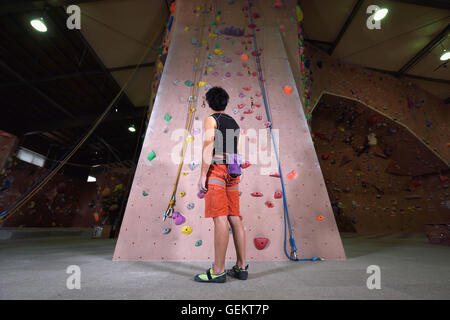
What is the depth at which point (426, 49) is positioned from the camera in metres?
4.09

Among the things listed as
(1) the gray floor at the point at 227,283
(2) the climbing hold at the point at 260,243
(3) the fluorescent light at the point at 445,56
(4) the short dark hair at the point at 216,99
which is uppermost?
(3) the fluorescent light at the point at 445,56

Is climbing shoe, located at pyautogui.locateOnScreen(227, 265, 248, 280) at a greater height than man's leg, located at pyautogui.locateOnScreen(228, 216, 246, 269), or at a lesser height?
lesser

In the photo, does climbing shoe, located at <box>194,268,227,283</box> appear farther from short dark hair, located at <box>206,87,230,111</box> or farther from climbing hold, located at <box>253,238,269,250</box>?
short dark hair, located at <box>206,87,230,111</box>

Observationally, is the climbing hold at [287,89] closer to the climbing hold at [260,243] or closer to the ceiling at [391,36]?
the climbing hold at [260,243]

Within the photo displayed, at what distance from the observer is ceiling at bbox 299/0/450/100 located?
3.44 m

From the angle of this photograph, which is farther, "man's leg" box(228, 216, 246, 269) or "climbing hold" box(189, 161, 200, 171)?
"climbing hold" box(189, 161, 200, 171)

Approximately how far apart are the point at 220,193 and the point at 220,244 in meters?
0.26

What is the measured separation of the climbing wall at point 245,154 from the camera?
168 cm

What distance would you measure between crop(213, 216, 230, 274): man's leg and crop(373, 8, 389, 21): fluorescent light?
4.34 m

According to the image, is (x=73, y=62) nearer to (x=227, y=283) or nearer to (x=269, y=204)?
(x=269, y=204)

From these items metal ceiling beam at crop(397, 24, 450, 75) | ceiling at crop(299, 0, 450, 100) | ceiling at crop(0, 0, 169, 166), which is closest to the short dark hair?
ceiling at crop(0, 0, 169, 166)

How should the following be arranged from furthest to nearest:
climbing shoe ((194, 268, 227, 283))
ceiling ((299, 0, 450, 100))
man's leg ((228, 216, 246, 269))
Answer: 1. ceiling ((299, 0, 450, 100))
2. man's leg ((228, 216, 246, 269))
3. climbing shoe ((194, 268, 227, 283))

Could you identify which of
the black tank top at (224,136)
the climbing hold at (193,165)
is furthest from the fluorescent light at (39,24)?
the black tank top at (224,136)

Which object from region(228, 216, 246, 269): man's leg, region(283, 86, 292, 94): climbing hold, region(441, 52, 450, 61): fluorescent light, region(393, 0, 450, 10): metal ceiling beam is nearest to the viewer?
region(228, 216, 246, 269): man's leg
